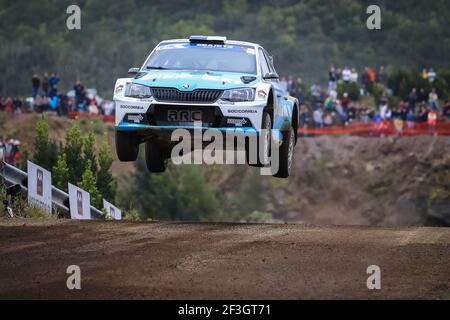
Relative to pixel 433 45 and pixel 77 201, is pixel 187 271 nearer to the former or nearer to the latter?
pixel 77 201

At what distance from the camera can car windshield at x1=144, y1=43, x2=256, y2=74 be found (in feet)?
46.3

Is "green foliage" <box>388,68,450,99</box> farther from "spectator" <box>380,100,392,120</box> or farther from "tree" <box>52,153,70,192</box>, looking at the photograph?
"tree" <box>52,153,70,192</box>

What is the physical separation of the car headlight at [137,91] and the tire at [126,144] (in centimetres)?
54

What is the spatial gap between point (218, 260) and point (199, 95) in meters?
3.87

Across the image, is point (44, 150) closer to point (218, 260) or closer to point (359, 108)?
point (218, 260)

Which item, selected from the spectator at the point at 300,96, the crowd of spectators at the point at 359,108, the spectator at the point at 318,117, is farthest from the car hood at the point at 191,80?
the spectator at the point at 318,117

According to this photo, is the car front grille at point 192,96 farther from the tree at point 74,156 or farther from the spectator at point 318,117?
the spectator at point 318,117

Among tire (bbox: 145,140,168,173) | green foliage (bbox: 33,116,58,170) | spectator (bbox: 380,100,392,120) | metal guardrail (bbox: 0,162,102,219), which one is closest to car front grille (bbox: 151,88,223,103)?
tire (bbox: 145,140,168,173)

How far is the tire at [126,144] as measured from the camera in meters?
13.8

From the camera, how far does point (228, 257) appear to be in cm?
997

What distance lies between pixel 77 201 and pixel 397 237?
6255 millimetres

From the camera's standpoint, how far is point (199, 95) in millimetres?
13281

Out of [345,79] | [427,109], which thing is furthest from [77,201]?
[345,79]

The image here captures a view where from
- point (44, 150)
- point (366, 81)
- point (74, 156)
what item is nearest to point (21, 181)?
point (74, 156)
